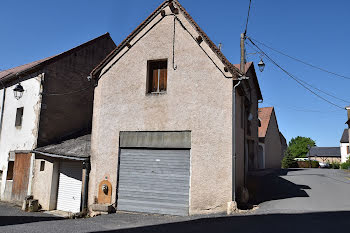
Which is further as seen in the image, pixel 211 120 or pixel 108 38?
pixel 108 38

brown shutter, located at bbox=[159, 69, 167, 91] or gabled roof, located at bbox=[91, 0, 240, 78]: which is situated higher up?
gabled roof, located at bbox=[91, 0, 240, 78]

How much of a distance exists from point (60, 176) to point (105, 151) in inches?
163

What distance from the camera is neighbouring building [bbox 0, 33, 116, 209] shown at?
579 inches

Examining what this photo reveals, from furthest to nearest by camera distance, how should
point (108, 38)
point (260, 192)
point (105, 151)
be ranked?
point (108, 38) → point (260, 192) → point (105, 151)

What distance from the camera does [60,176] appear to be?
1414cm

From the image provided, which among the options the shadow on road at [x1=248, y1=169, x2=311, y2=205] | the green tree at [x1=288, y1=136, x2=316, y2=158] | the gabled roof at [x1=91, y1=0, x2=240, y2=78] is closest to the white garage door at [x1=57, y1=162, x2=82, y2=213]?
the gabled roof at [x1=91, y1=0, x2=240, y2=78]

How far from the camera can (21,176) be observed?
15.0 m

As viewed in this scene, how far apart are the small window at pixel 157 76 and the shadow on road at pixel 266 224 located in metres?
5.19

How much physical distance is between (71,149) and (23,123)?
171 inches

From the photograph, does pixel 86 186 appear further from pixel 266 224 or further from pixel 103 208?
pixel 266 224

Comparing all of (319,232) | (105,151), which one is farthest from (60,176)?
(319,232)

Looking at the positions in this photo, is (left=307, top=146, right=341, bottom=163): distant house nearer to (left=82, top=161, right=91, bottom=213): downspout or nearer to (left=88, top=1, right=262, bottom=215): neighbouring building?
(left=88, top=1, right=262, bottom=215): neighbouring building

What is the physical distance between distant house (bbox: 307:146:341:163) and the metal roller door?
67.2m

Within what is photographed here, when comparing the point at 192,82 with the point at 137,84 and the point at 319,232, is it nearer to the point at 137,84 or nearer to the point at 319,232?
the point at 137,84
